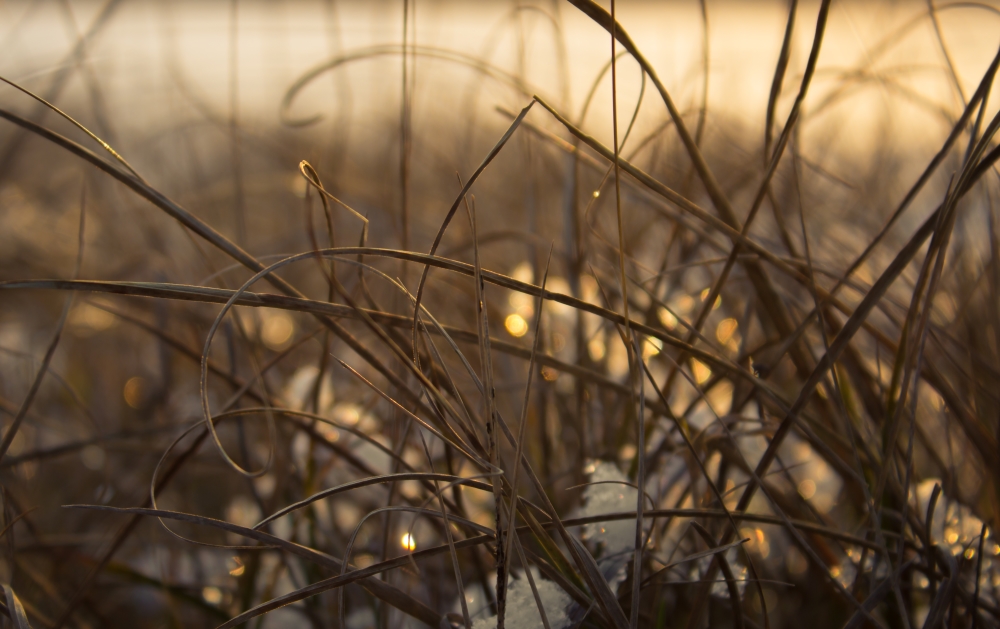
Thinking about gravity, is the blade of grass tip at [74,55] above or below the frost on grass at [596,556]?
above

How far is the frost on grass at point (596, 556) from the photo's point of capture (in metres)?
0.47

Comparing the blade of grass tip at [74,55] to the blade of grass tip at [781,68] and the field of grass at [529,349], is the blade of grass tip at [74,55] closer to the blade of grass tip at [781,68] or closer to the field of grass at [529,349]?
the field of grass at [529,349]

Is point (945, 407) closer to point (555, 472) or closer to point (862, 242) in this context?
point (555, 472)

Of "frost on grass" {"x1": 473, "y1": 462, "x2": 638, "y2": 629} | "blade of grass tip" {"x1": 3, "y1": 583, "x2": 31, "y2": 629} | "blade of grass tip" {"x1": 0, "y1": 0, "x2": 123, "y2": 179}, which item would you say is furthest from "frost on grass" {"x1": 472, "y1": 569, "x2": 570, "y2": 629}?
"blade of grass tip" {"x1": 0, "y1": 0, "x2": 123, "y2": 179}

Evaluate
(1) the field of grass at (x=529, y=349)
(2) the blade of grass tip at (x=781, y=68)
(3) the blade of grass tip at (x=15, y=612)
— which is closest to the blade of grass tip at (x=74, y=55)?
(1) the field of grass at (x=529, y=349)

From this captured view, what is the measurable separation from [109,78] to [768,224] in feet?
4.34

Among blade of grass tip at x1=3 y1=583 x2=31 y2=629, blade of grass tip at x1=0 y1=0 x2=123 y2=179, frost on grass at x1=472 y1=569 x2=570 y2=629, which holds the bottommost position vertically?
frost on grass at x1=472 y1=569 x2=570 y2=629

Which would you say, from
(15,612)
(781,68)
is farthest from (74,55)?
(781,68)

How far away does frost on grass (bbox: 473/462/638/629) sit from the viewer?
466 millimetres

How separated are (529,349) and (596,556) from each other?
7.1 inches

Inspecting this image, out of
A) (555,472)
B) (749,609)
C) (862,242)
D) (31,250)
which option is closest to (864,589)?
(749,609)

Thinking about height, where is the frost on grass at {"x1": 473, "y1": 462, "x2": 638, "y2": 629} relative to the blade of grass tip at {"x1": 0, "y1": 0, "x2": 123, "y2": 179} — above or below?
below

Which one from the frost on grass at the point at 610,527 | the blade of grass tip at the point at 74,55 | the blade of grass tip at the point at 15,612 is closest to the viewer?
the blade of grass tip at the point at 15,612

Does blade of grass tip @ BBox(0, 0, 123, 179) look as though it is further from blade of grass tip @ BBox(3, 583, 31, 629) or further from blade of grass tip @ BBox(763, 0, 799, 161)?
blade of grass tip @ BBox(763, 0, 799, 161)
